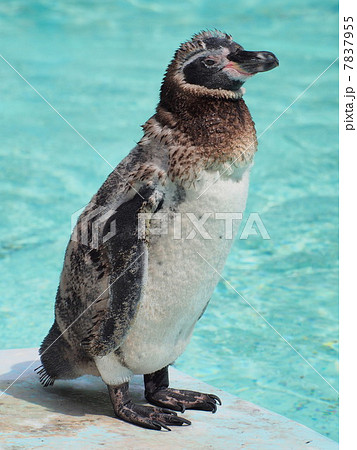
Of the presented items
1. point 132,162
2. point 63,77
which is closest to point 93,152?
point 63,77

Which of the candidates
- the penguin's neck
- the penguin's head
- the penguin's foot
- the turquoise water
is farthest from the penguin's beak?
the turquoise water

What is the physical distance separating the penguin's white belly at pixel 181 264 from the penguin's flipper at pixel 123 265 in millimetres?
42

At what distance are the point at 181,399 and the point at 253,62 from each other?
1245mm

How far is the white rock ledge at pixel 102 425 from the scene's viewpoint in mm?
2434

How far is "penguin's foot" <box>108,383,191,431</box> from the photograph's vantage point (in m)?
2.61

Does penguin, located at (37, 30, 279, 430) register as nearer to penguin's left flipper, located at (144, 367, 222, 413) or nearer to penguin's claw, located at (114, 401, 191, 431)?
penguin's claw, located at (114, 401, 191, 431)

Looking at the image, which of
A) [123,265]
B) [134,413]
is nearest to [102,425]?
[134,413]

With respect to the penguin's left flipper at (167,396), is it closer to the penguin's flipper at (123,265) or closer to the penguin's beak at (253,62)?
the penguin's flipper at (123,265)

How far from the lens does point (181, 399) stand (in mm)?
2820

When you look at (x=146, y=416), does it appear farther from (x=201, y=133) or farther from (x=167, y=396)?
(x=201, y=133)

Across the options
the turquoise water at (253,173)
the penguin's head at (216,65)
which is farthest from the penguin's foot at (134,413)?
the turquoise water at (253,173)

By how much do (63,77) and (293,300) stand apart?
15.0ft

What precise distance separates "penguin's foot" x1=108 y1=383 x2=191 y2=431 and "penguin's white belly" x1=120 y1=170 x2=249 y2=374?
9cm
